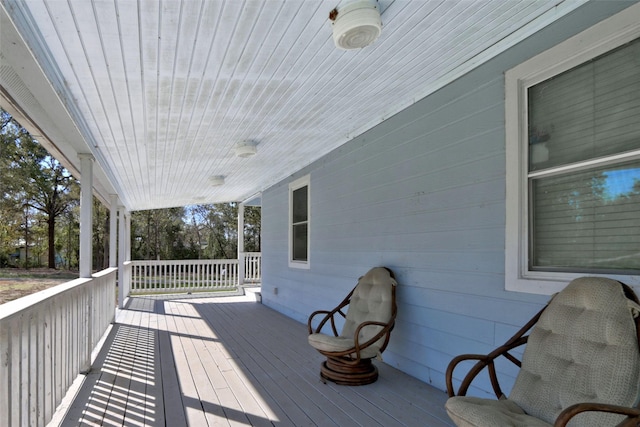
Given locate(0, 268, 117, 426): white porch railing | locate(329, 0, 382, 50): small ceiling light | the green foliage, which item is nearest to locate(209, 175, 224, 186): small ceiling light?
the green foliage

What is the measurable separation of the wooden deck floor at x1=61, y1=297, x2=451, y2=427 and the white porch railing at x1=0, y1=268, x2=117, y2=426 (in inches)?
11.0

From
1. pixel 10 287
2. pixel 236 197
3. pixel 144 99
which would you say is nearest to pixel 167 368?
pixel 10 287

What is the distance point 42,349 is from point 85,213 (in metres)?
1.61

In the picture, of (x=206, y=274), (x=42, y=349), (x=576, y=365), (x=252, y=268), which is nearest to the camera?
(x=576, y=365)

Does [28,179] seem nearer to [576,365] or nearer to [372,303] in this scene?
[372,303]

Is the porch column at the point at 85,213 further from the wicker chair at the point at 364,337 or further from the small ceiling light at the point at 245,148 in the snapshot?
the wicker chair at the point at 364,337

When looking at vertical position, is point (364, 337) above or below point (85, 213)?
below

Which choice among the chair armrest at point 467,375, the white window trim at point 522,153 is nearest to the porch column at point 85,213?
the chair armrest at point 467,375

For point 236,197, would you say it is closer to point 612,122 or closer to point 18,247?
point 18,247

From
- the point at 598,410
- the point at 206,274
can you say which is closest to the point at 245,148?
the point at 598,410

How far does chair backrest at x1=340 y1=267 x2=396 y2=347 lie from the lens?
354cm

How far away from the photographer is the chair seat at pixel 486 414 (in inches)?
68.3

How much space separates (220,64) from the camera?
2.61 m

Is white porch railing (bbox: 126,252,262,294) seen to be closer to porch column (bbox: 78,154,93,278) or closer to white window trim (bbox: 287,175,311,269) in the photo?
white window trim (bbox: 287,175,311,269)
